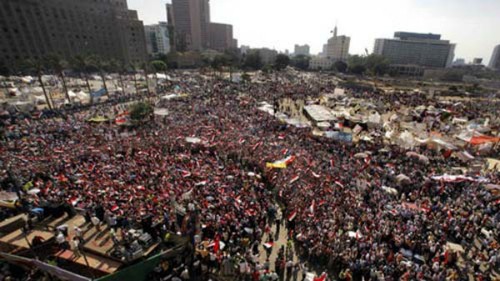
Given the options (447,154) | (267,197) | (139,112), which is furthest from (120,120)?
(447,154)

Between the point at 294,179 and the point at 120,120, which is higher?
the point at 120,120

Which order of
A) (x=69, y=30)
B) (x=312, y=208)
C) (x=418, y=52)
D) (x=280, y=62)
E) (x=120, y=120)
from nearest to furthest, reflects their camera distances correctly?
(x=312, y=208) → (x=120, y=120) → (x=69, y=30) → (x=280, y=62) → (x=418, y=52)

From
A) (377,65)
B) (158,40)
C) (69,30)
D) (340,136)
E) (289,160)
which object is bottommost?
(289,160)

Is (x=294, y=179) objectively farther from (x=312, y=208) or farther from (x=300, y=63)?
(x=300, y=63)

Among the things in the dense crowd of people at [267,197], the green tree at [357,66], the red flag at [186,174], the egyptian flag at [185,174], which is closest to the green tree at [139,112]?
the dense crowd of people at [267,197]

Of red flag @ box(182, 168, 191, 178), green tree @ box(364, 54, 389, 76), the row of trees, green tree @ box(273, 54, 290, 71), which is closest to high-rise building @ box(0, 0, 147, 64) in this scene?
the row of trees

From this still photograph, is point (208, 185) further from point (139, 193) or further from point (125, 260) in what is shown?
point (125, 260)

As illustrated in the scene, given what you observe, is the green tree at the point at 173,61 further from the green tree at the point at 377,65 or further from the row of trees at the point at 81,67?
the green tree at the point at 377,65

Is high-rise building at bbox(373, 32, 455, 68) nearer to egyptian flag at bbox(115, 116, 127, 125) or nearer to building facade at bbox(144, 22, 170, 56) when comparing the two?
building facade at bbox(144, 22, 170, 56)
